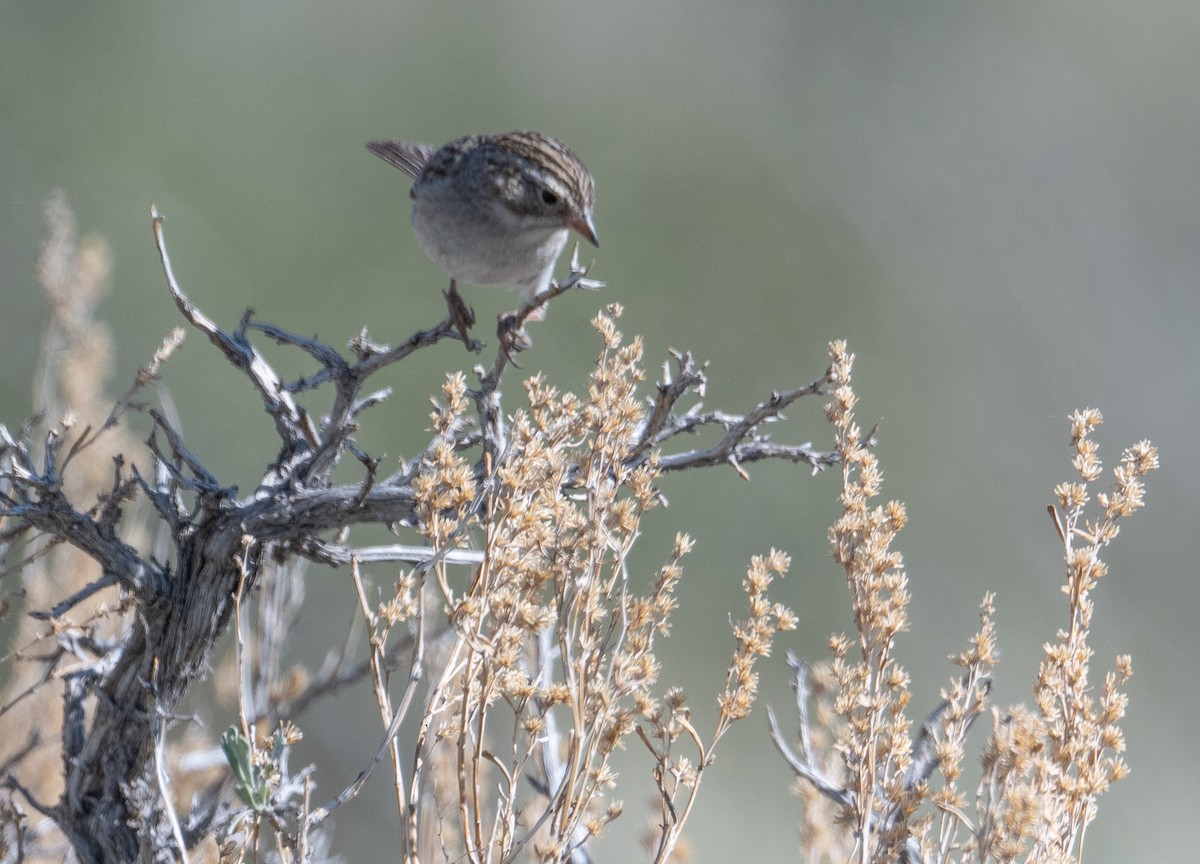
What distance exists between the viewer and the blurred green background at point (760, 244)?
8.73m

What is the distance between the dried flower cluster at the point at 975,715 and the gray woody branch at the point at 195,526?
1.29 ft

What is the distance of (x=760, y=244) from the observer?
453 inches

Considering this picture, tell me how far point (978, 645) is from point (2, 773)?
2178 mm

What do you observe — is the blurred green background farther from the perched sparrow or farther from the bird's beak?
the bird's beak

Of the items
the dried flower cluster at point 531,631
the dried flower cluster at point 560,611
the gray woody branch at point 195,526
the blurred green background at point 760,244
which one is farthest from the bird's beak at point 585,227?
the blurred green background at point 760,244

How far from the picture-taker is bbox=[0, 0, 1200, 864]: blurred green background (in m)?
8.73

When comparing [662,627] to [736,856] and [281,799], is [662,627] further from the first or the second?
[736,856]

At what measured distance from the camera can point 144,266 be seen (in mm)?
9656

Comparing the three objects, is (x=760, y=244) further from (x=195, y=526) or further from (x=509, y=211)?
(x=195, y=526)

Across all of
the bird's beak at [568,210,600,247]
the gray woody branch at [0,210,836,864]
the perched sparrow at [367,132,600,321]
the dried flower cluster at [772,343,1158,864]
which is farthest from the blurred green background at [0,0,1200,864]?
the dried flower cluster at [772,343,1158,864]

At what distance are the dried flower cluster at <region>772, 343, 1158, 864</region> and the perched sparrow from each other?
5.39 ft

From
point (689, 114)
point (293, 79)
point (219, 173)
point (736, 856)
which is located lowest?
point (736, 856)

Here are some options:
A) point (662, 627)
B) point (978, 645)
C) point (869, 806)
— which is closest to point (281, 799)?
point (662, 627)

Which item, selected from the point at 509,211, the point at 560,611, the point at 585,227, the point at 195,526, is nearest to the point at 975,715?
the point at 560,611
